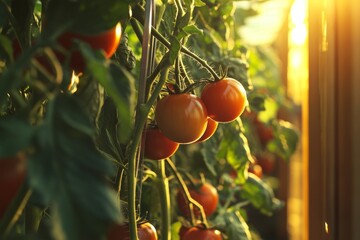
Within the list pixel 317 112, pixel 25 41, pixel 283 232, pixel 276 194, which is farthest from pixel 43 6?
pixel 276 194

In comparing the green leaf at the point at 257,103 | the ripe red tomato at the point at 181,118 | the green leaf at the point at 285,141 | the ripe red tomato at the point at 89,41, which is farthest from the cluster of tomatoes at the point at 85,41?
the green leaf at the point at 285,141

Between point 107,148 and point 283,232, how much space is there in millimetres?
2737

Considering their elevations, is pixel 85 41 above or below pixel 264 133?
above

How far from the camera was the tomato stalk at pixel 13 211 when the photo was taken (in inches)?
21.2

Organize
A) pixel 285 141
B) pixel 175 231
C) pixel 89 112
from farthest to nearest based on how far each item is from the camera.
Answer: pixel 285 141 < pixel 175 231 < pixel 89 112

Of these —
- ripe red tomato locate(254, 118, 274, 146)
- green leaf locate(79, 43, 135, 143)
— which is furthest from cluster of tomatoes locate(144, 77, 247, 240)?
ripe red tomato locate(254, 118, 274, 146)

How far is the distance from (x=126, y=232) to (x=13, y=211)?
268mm

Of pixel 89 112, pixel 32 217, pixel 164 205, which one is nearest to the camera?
pixel 89 112

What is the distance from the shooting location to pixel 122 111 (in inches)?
19.9

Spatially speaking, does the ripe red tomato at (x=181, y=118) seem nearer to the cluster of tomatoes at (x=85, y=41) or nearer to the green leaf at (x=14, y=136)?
the cluster of tomatoes at (x=85, y=41)

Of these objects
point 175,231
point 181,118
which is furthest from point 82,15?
point 175,231

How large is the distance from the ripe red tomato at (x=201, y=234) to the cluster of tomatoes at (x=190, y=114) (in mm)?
188

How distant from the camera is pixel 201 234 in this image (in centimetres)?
97

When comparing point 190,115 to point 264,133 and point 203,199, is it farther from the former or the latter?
point 264,133
